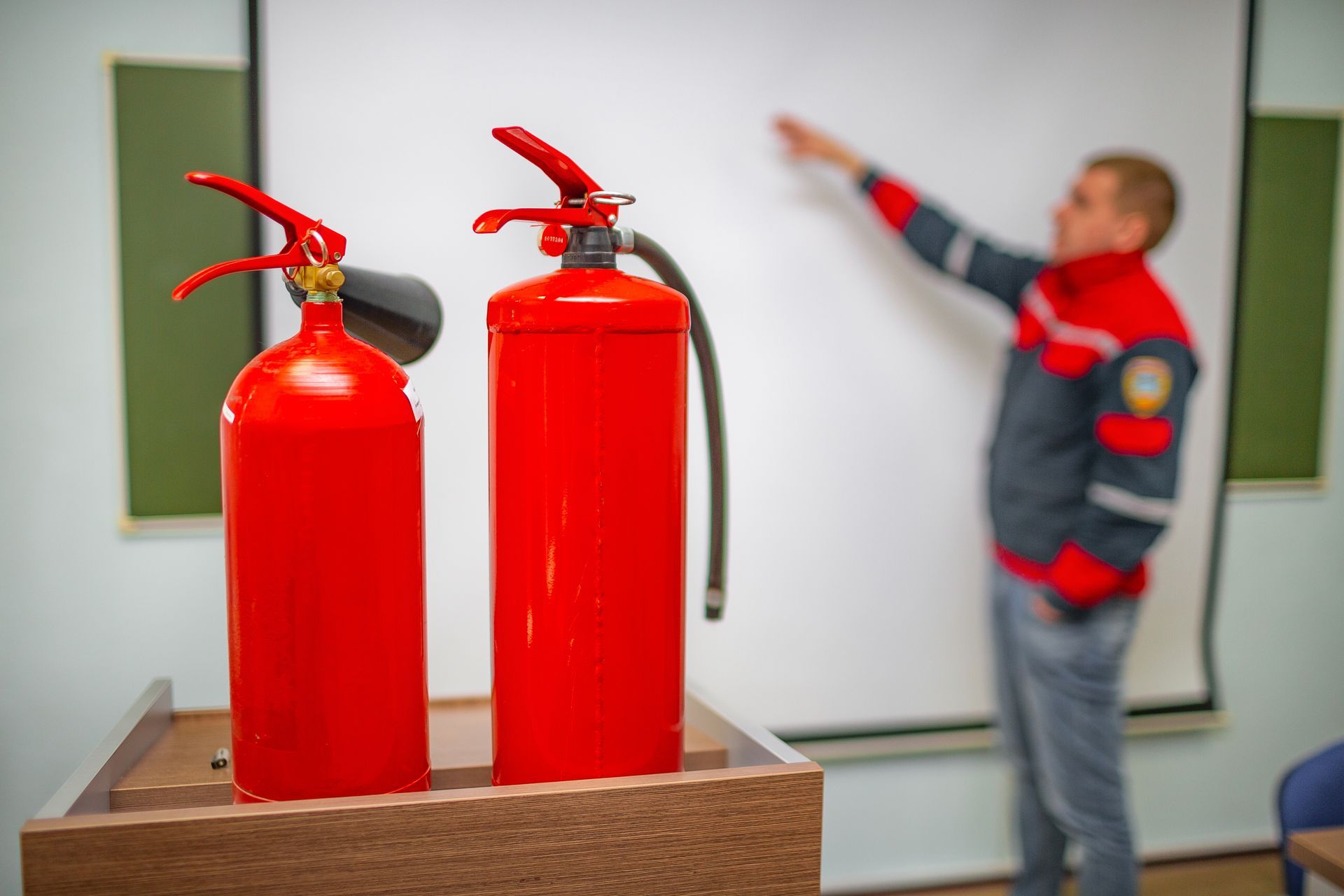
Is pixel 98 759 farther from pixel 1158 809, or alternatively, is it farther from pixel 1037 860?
pixel 1158 809

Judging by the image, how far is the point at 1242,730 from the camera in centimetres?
220

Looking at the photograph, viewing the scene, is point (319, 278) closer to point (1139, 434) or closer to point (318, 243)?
point (318, 243)

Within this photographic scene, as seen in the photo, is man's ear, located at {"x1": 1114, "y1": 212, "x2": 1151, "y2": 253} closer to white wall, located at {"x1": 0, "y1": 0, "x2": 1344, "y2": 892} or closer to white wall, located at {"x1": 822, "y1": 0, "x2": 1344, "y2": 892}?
white wall, located at {"x1": 822, "y1": 0, "x2": 1344, "y2": 892}

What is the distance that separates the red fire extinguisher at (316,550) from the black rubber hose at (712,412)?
23cm

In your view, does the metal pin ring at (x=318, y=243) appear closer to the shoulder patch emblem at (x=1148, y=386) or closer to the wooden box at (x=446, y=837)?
the wooden box at (x=446, y=837)

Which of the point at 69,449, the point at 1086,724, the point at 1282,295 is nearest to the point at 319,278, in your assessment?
the point at 69,449

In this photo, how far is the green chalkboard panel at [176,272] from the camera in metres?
1.56

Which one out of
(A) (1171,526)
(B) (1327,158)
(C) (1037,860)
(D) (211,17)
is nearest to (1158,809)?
(C) (1037,860)

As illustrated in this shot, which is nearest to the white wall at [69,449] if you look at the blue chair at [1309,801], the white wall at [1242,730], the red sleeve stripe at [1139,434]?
the white wall at [1242,730]

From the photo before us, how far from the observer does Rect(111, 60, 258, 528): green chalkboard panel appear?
156cm

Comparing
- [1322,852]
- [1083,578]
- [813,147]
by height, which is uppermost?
[813,147]

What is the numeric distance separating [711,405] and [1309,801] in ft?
3.72

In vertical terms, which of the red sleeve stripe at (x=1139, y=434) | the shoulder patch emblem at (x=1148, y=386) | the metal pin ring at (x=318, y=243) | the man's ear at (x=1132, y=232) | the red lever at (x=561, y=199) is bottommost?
the red sleeve stripe at (x=1139, y=434)

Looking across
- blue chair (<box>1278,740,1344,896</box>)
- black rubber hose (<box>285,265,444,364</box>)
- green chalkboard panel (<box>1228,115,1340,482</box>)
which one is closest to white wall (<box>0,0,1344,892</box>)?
black rubber hose (<box>285,265,444,364</box>)
